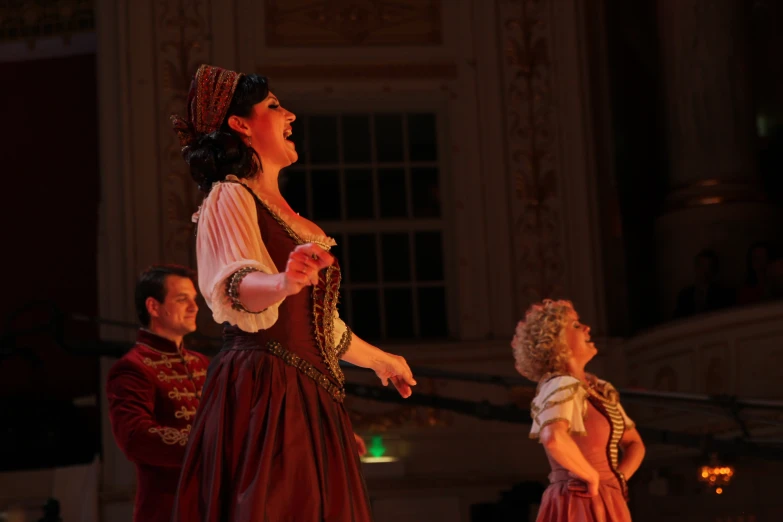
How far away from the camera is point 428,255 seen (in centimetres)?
786

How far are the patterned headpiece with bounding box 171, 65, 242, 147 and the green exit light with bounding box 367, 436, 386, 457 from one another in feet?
15.5

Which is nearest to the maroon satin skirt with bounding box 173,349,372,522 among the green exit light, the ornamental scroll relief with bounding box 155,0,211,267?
the green exit light

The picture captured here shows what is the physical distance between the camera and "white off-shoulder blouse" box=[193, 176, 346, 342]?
7.79ft

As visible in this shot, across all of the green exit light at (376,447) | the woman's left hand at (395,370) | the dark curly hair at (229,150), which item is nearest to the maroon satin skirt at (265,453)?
the woman's left hand at (395,370)

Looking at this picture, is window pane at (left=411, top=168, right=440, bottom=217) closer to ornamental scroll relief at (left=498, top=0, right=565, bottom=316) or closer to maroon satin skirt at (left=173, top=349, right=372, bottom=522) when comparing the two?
ornamental scroll relief at (left=498, top=0, right=565, bottom=316)

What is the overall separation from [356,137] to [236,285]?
222 inches

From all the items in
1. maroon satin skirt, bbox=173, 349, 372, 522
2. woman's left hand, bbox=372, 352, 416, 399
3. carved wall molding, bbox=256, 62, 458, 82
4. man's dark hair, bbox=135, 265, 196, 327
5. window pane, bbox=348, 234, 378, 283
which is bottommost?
maroon satin skirt, bbox=173, 349, 372, 522

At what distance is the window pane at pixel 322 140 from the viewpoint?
7871mm

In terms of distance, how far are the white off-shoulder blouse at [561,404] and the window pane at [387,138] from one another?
12.5 feet

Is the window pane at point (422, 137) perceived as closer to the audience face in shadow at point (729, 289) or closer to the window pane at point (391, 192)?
the window pane at point (391, 192)

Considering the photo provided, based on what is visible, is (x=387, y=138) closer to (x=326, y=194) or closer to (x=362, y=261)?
(x=326, y=194)

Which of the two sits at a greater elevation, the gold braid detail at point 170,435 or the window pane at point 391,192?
the window pane at point 391,192

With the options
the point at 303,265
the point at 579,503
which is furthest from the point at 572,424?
the point at 303,265

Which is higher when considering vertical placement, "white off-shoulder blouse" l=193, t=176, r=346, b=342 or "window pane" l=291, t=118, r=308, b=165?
"window pane" l=291, t=118, r=308, b=165
